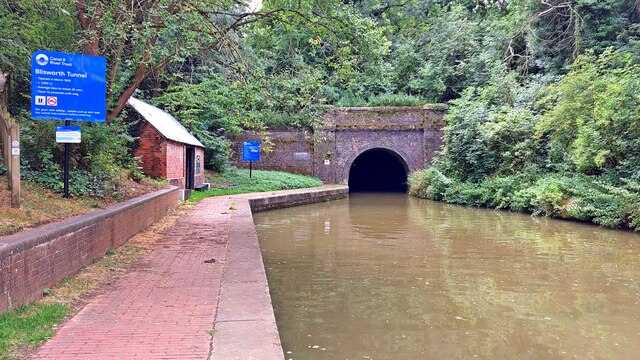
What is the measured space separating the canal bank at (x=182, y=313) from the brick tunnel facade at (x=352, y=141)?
1986 cm

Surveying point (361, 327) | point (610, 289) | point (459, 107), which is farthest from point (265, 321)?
point (459, 107)

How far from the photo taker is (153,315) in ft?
14.5

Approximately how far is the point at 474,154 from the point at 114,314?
1811 cm

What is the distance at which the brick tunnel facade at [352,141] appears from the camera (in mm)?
26828

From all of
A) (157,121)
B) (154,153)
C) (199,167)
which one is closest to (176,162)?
(154,153)

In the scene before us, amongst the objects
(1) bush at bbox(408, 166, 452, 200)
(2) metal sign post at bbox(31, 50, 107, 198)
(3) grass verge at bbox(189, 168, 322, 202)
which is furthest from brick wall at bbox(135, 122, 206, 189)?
(1) bush at bbox(408, 166, 452, 200)

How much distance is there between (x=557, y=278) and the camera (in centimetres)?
729

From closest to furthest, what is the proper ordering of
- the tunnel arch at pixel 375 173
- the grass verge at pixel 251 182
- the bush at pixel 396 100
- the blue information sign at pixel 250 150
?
the grass verge at pixel 251 182, the blue information sign at pixel 250 150, the bush at pixel 396 100, the tunnel arch at pixel 375 173

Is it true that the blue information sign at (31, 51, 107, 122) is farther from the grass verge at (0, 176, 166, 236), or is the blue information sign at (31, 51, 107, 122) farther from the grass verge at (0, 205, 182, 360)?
the grass verge at (0, 205, 182, 360)

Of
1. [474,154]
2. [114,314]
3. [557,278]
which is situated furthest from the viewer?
[474,154]

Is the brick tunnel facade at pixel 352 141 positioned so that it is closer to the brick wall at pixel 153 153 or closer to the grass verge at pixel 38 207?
the brick wall at pixel 153 153

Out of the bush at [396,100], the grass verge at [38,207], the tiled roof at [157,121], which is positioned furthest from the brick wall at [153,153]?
the bush at [396,100]

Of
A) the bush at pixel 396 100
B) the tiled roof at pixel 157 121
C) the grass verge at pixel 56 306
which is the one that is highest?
the bush at pixel 396 100

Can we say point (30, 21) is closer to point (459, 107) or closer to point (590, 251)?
point (590, 251)
